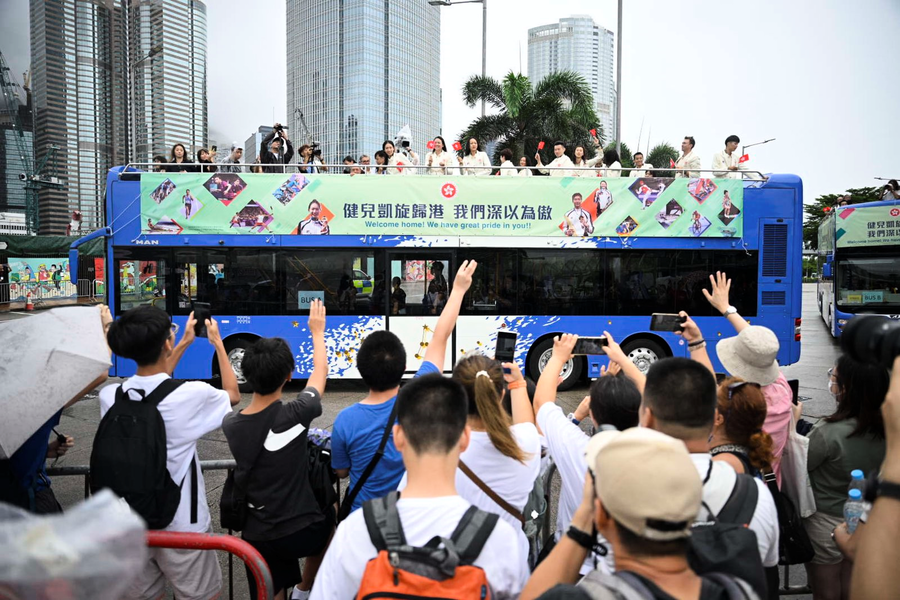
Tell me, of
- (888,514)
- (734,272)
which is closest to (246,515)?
(888,514)

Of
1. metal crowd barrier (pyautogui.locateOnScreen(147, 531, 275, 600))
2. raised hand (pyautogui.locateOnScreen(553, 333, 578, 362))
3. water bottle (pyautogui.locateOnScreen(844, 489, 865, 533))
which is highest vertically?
raised hand (pyautogui.locateOnScreen(553, 333, 578, 362))

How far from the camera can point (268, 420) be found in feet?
8.59

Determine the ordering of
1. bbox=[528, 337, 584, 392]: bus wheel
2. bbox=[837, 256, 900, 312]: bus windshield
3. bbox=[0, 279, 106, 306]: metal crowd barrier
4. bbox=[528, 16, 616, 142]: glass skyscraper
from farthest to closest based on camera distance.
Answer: bbox=[528, 16, 616, 142]: glass skyscraper → bbox=[0, 279, 106, 306]: metal crowd barrier → bbox=[837, 256, 900, 312]: bus windshield → bbox=[528, 337, 584, 392]: bus wheel

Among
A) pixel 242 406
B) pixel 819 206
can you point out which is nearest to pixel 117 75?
pixel 242 406

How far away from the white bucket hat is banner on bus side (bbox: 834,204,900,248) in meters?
14.4

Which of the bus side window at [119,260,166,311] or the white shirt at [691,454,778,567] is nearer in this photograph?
the white shirt at [691,454,778,567]

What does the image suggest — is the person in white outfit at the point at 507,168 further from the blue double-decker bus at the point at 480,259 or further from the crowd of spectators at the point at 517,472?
the crowd of spectators at the point at 517,472

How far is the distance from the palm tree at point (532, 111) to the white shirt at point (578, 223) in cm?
1458

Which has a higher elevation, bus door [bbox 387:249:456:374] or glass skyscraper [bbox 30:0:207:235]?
glass skyscraper [bbox 30:0:207:235]

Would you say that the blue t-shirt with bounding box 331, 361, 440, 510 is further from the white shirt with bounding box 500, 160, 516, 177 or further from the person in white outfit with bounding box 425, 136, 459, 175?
the person in white outfit with bounding box 425, 136, 459, 175

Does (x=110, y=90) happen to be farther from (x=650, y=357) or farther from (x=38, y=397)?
(x=38, y=397)

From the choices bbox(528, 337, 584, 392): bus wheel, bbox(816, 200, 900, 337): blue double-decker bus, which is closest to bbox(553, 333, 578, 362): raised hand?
bbox(528, 337, 584, 392): bus wheel

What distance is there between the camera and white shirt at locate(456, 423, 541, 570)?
231 centimetres

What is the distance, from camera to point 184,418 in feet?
8.66
